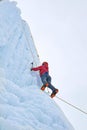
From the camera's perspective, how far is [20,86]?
1477 cm

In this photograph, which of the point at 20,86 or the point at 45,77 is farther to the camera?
the point at 45,77

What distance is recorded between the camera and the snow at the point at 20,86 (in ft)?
41.3

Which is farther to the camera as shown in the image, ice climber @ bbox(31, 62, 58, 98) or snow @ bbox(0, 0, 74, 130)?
ice climber @ bbox(31, 62, 58, 98)

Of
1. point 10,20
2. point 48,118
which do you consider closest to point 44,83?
point 48,118

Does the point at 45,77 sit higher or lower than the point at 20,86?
higher

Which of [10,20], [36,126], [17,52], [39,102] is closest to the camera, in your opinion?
[36,126]

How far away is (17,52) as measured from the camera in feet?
52.1

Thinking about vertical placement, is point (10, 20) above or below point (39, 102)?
above

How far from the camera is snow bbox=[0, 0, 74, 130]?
496 inches

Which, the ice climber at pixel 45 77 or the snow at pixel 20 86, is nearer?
the snow at pixel 20 86

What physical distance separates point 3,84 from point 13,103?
30.9 inches

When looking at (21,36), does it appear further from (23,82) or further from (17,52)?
(23,82)

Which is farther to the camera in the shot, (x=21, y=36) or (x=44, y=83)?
(x=21, y=36)

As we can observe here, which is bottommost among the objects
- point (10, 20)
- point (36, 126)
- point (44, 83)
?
point (36, 126)
